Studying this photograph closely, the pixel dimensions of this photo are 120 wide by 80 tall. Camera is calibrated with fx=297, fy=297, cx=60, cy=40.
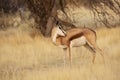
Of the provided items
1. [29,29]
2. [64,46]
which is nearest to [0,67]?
[29,29]

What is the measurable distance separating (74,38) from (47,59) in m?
0.22

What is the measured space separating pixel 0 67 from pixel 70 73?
437 millimetres

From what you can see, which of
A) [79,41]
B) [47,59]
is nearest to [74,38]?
[79,41]

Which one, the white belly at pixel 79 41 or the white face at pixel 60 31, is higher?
the white face at pixel 60 31

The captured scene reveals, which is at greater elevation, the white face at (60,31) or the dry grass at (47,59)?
the white face at (60,31)

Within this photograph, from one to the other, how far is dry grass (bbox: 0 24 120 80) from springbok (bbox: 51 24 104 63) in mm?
33

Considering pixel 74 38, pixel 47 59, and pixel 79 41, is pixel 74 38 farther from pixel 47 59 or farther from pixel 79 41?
pixel 47 59

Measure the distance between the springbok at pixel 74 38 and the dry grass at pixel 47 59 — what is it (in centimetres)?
3

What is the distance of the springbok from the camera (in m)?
1.87

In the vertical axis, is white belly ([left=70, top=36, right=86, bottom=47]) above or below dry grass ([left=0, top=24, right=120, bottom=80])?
above

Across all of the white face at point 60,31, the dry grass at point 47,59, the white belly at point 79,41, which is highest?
the white face at point 60,31

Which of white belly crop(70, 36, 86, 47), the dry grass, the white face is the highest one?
the white face

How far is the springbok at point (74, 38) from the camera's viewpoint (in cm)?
187

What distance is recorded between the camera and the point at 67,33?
74.1 inches
